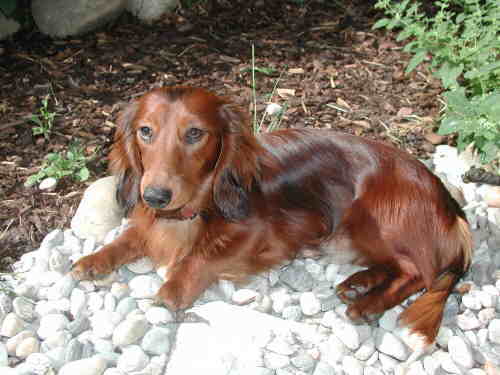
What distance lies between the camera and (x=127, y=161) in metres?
2.51

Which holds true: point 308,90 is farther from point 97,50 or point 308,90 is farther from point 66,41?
point 66,41

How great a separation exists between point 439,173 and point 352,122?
0.61 meters

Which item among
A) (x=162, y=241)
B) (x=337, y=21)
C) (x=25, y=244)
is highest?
(x=337, y=21)

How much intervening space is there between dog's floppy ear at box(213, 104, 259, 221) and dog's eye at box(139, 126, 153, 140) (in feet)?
1.00

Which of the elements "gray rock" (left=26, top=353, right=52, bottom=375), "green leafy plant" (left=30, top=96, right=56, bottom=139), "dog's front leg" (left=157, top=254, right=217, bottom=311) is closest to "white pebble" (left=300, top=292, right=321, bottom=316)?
"dog's front leg" (left=157, top=254, right=217, bottom=311)

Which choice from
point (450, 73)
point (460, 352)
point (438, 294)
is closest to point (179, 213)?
point (438, 294)

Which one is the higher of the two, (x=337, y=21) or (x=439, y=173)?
(x=337, y=21)

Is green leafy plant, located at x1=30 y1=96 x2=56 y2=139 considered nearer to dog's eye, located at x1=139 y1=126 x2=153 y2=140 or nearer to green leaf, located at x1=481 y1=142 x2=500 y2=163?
dog's eye, located at x1=139 y1=126 x2=153 y2=140

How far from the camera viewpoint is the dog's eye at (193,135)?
2.27m

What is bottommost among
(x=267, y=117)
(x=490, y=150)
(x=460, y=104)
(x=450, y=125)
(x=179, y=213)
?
(x=267, y=117)

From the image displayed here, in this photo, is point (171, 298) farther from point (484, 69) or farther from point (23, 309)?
point (484, 69)

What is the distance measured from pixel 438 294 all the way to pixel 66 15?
314cm

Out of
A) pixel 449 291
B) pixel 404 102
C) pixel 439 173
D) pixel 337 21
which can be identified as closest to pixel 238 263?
pixel 449 291

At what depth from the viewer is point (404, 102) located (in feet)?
12.7
